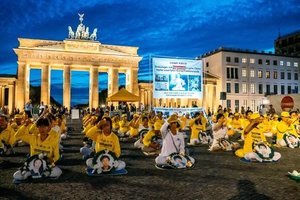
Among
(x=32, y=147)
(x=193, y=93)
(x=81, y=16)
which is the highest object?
(x=81, y=16)

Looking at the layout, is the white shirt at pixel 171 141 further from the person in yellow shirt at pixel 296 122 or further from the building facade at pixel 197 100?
the building facade at pixel 197 100

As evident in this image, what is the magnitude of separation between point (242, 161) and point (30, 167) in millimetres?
6960

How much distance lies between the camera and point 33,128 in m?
9.35

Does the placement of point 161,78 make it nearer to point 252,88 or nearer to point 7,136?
point 7,136

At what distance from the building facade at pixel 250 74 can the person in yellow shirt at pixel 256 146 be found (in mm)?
62108

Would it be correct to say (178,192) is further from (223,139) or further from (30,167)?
(223,139)

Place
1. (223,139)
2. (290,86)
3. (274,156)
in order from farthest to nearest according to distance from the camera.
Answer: (290,86) → (223,139) → (274,156)

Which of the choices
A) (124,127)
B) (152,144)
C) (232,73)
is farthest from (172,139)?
(232,73)

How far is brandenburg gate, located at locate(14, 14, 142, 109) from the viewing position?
5694 centimetres

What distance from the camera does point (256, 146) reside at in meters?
11.3

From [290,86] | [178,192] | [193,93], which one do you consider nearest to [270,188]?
[178,192]

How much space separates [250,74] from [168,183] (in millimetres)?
73660

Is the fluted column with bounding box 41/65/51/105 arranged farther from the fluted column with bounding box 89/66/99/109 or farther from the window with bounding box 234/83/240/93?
the window with bounding box 234/83/240/93

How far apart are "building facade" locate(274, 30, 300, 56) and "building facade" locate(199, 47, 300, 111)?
33.5 feet
